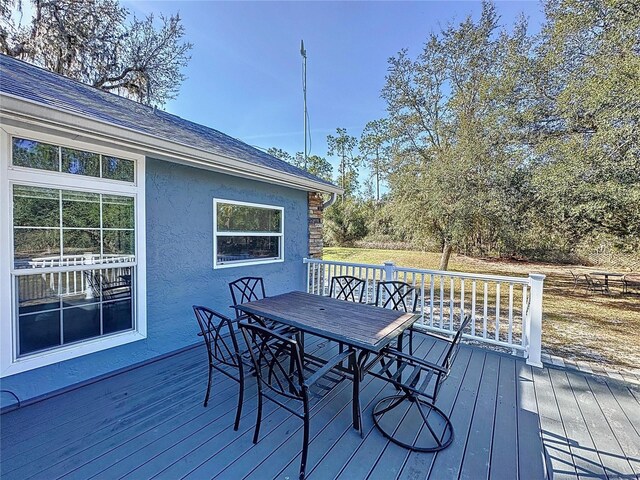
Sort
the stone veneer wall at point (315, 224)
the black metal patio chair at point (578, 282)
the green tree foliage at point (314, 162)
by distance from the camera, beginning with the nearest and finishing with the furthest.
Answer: the stone veneer wall at point (315, 224)
the black metal patio chair at point (578, 282)
the green tree foliage at point (314, 162)

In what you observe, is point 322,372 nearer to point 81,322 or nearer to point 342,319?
point 342,319

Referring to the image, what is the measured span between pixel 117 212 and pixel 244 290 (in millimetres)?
1851

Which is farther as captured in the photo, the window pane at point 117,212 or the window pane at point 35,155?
the window pane at point 117,212

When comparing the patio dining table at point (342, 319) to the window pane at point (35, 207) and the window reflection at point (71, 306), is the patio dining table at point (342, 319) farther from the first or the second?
the window pane at point (35, 207)

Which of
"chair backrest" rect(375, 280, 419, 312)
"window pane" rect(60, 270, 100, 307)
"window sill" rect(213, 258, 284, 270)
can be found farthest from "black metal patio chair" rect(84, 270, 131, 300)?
"chair backrest" rect(375, 280, 419, 312)

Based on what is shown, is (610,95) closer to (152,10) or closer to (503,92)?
(503,92)

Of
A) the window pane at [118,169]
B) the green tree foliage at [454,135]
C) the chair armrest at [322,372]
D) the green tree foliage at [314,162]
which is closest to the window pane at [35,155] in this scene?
the window pane at [118,169]

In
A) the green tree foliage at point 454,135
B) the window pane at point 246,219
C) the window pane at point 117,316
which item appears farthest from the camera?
the green tree foliage at point 454,135

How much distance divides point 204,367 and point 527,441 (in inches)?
122

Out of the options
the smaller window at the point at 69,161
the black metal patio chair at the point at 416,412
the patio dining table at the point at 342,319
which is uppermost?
the smaller window at the point at 69,161

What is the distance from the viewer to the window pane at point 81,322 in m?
2.80

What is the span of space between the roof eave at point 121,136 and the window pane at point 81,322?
5.59ft

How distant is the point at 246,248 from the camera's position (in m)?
4.64

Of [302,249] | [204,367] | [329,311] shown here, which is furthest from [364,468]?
[302,249]
